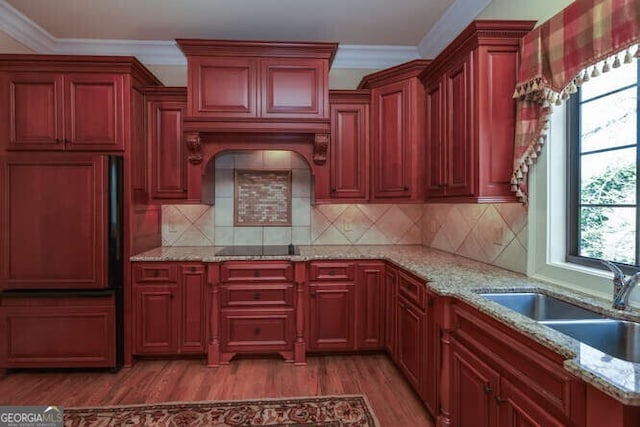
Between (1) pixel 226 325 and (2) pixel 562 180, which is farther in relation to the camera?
(1) pixel 226 325

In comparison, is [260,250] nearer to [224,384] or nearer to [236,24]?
[224,384]

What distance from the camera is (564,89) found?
66.5 inches

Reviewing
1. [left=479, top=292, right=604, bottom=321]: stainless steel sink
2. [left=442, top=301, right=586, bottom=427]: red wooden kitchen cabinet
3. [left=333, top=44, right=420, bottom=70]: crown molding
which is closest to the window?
[left=479, top=292, right=604, bottom=321]: stainless steel sink

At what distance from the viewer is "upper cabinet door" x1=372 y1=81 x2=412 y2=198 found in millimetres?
2979

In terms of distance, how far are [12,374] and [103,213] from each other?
4.50 feet

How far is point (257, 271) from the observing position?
9.54ft

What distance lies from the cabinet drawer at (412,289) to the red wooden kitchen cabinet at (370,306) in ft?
1.12

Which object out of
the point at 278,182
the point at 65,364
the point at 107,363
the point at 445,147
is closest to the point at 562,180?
the point at 445,147

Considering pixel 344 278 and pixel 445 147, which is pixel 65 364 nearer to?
pixel 344 278

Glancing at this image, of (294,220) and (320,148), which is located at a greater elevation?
(320,148)

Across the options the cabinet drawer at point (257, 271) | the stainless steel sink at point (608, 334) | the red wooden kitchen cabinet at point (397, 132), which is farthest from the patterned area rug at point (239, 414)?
the red wooden kitchen cabinet at point (397, 132)

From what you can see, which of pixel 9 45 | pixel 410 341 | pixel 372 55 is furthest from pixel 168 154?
pixel 410 341

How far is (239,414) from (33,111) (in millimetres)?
2597

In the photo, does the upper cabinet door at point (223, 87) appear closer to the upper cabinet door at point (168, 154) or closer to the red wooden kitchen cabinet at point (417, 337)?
the upper cabinet door at point (168, 154)
